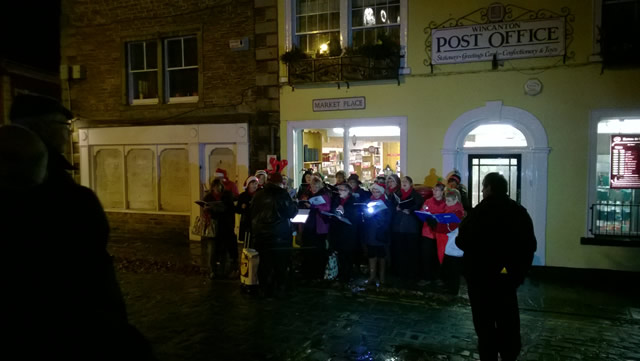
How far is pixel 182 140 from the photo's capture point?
13016mm

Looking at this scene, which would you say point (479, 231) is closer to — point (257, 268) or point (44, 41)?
point (257, 268)

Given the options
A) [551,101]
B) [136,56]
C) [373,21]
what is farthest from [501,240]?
[136,56]

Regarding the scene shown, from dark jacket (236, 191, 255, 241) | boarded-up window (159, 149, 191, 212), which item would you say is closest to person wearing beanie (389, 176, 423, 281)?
dark jacket (236, 191, 255, 241)

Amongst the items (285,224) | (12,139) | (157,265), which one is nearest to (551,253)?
(285,224)

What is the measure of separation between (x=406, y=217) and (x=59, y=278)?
7.30 m

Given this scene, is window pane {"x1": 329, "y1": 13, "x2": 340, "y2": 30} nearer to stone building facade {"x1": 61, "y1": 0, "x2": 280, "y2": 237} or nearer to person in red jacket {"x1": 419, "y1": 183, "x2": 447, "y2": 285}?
stone building facade {"x1": 61, "y1": 0, "x2": 280, "y2": 237}

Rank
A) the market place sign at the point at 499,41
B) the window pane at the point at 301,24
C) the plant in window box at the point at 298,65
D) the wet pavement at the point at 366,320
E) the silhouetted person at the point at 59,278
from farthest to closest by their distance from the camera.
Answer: the window pane at the point at 301,24
the plant in window box at the point at 298,65
the market place sign at the point at 499,41
the wet pavement at the point at 366,320
the silhouetted person at the point at 59,278

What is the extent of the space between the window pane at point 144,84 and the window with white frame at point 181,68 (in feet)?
1.57

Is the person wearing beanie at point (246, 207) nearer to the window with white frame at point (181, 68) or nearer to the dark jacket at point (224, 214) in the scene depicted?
the dark jacket at point (224, 214)

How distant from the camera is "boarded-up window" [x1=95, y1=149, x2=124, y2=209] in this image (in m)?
14.1

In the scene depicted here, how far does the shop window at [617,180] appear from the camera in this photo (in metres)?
8.96

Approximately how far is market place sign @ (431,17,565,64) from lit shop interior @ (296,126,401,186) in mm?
2142

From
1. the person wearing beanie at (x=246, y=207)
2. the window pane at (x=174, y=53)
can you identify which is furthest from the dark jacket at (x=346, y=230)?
the window pane at (x=174, y=53)

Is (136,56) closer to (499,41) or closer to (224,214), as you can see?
(224,214)
